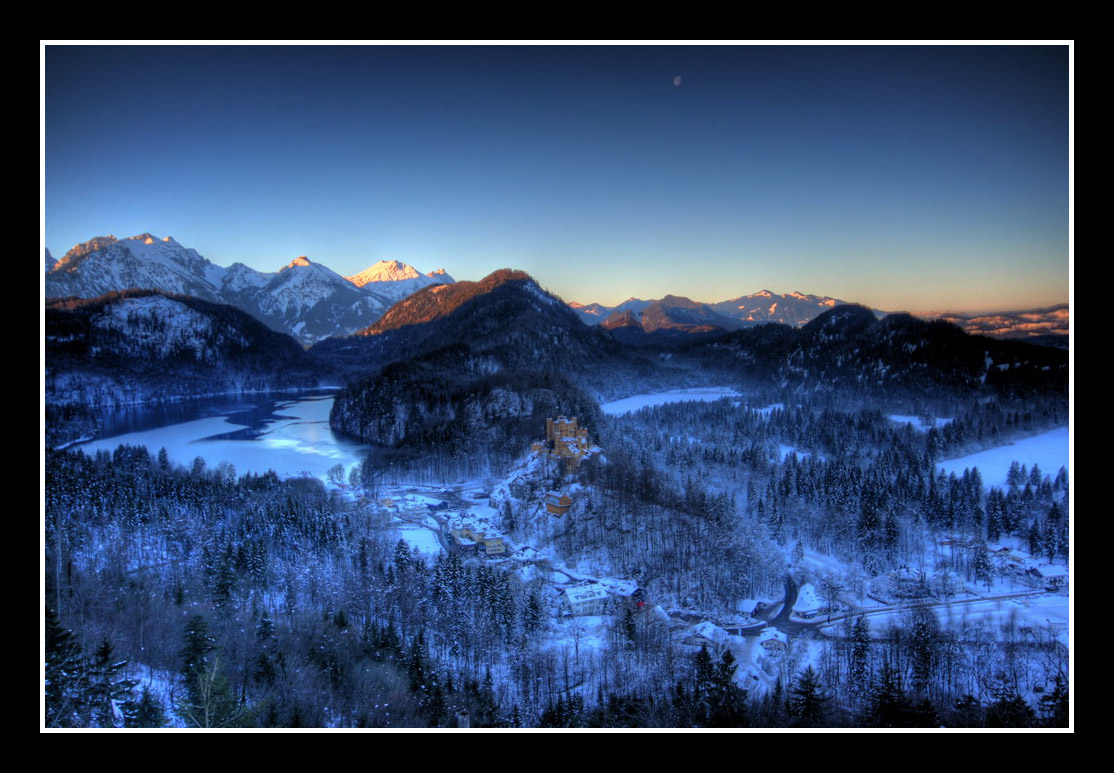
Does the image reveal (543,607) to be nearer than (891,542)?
Yes

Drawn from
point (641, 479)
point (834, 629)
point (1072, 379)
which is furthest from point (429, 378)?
point (1072, 379)

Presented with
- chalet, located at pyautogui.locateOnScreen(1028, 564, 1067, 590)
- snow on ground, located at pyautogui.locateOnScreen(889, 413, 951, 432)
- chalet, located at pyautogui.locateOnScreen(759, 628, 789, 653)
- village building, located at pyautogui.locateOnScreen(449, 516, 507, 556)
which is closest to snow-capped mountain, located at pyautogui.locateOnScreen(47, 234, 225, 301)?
village building, located at pyautogui.locateOnScreen(449, 516, 507, 556)

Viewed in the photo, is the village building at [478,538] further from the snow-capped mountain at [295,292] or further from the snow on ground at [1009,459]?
the snow-capped mountain at [295,292]

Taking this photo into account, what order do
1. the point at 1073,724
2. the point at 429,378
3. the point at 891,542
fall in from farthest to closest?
the point at 429,378, the point at 891,542, the point at 1073,724

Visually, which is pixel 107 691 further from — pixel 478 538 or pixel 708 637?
pixel 478 538

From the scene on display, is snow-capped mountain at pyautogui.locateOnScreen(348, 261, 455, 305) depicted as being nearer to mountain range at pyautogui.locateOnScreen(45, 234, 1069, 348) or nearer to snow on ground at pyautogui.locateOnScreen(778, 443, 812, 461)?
mountain range at pyautogui.locateOnScreen(45, 234, 1069, 348)

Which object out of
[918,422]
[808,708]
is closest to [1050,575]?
[808,708]

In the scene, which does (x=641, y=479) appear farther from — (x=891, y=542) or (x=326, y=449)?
(x=326, y=449)

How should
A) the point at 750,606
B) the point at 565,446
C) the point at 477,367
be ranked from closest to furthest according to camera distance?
the point at 750,606, the point at 565,446, the point at 477,367
